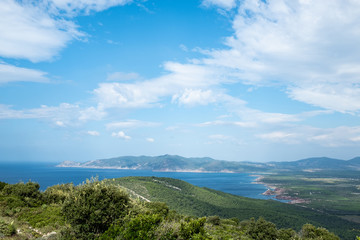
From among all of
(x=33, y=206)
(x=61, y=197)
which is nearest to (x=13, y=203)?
(x=33, y=206)

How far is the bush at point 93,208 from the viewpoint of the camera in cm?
1358

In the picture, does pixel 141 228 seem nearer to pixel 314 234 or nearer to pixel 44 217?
pixel 44 217

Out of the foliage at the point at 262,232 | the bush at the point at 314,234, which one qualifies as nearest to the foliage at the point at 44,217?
the foliage at the point at 262,232

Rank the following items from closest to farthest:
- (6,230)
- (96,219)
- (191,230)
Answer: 1. (191,230)
2. (96,219)
3. (6,230)

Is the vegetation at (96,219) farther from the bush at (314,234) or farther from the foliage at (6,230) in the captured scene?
the bush at (314,234)

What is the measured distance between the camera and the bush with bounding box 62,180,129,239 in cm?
1358

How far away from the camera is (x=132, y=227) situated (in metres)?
11.3

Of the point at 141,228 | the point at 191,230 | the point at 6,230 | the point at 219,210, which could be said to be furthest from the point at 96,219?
the point at 219,210

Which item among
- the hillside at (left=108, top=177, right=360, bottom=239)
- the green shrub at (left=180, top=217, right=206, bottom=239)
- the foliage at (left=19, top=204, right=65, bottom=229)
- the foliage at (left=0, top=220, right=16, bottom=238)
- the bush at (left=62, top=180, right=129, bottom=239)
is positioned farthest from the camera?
the hillside at (left=108, top=177, right=360, bottom=239)

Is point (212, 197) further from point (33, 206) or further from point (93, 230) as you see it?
point (93, 230)

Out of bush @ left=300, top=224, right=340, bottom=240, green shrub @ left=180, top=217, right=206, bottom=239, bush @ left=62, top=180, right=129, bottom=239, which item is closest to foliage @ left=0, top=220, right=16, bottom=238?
bush @ left=62, top=180, right=129, bottom=239

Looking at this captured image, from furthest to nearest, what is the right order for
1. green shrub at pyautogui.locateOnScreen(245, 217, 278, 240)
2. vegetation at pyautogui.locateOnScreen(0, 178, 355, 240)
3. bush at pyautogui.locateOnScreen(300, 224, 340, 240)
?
1. green shrub at pyautogui.locateOnScreen(245, 217, 278, 240)
2. bush at pyautogui.locateOnScreen(300, 224, 340, 240)
3. vegetation at pyautogui.locateOnScreen(0, 178, 355, 240)

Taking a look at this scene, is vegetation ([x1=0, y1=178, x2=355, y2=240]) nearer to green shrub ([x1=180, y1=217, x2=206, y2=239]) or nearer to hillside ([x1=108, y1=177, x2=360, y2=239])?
green shrub ([x1=180, y1=217, x2=206, y2=239])

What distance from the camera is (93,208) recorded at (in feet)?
45.5
